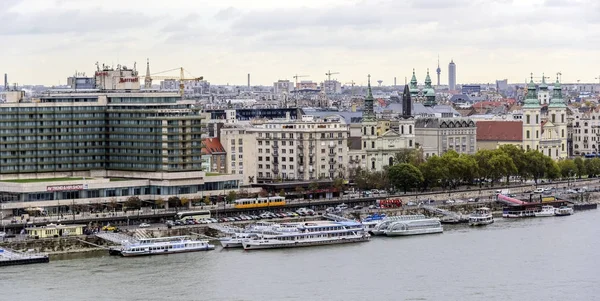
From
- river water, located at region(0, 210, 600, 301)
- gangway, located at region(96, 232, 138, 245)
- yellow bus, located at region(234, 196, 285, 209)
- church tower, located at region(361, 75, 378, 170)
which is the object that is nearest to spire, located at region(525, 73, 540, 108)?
church tower, located at region(361, 75, 378, 170)

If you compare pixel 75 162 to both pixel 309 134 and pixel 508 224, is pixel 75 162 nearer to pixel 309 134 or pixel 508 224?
pixel 309 134

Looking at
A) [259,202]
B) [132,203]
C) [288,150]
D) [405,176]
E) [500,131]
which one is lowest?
[259,202]

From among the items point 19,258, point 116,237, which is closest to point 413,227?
point 116,237

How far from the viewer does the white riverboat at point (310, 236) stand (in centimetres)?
5841

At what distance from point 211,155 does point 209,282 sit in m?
24.9

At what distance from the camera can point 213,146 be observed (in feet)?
245

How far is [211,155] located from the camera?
244ft

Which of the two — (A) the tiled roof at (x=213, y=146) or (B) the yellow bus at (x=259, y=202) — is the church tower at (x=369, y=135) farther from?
(B) the yellow bus at (x=259, y=202)

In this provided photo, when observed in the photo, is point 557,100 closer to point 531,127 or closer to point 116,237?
point 531,127

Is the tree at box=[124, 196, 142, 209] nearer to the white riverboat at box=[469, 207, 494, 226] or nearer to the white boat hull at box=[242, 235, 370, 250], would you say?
the white boat hull at box=[242, 235, 370, 250]

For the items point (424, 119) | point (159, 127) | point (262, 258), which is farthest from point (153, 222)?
point (424, 119)

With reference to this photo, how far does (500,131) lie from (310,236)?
38.2 metres

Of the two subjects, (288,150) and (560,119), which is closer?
(288,150)

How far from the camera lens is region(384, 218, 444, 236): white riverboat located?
207 ft
